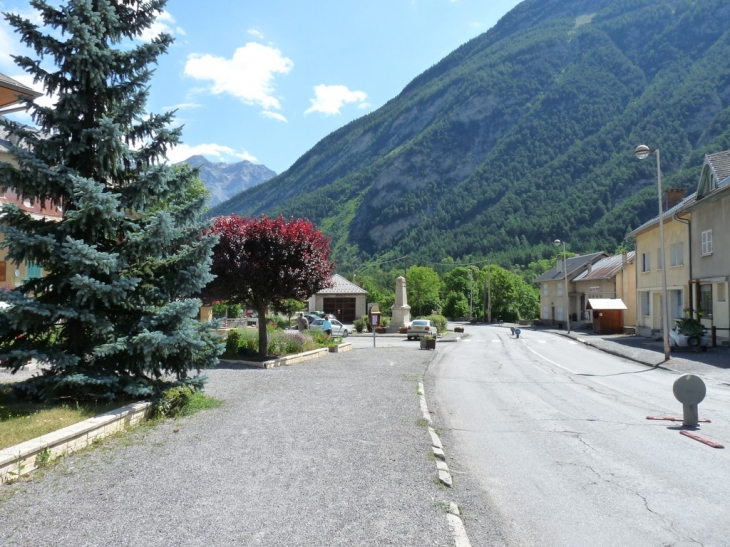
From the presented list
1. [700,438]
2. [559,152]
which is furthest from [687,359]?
[559,152]

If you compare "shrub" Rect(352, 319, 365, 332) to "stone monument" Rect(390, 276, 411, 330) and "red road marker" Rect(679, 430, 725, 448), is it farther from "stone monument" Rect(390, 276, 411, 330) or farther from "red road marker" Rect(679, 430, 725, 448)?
"red road marker" Rect(679, 430, 725, 448)

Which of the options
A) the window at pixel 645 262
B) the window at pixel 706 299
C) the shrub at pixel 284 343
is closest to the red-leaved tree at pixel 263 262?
the shrub at pixel 284 343

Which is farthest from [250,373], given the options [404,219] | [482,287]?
[404,219]

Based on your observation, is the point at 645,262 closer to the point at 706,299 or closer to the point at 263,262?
the point at 706,299

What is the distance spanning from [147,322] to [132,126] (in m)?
3.38

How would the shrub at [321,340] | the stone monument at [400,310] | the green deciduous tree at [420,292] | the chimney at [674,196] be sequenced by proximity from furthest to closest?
the green deciduous tree at [420,292] → the stone monument at [400,310] → the chimney at [674,196] → the shrub at [321,340]

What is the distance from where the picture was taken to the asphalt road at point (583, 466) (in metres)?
5.21

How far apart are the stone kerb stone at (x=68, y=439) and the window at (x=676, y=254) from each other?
29.5 m

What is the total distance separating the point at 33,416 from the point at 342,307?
180 feet

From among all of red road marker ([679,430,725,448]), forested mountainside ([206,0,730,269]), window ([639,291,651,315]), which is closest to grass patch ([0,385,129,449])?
red road marker ([679,430,725,448])

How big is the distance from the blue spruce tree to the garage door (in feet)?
171

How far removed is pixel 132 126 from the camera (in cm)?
988

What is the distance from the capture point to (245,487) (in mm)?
5859

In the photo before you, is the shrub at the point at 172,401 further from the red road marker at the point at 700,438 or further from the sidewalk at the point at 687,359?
the sidewalk at the point at 687,359
